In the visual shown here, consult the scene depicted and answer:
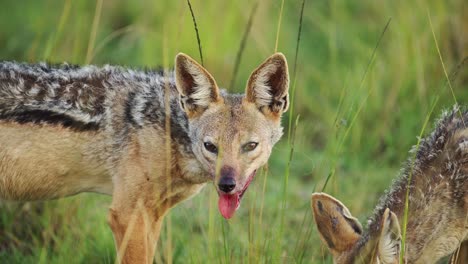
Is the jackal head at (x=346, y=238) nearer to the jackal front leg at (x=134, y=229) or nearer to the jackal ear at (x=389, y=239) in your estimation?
the jackal ear at (x=389, y=239)

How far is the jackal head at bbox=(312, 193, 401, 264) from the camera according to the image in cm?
599

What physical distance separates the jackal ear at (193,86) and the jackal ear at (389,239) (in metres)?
1.81

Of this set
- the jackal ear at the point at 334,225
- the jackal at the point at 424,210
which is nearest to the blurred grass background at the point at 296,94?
the jackal ear at the point at 334,225

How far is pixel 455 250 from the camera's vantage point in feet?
23.9

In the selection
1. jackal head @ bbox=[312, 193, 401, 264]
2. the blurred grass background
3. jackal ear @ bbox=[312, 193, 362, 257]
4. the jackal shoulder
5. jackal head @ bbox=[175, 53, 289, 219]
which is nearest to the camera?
jackal head @ bbox=[312, 193, 401, 264]

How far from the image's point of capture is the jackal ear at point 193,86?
22.7 ft

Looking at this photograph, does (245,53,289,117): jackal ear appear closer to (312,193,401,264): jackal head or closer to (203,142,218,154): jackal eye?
(203,142,218,154): jackal eye

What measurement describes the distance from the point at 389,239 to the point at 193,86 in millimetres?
1978

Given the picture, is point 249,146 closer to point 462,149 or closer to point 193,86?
point 193,86

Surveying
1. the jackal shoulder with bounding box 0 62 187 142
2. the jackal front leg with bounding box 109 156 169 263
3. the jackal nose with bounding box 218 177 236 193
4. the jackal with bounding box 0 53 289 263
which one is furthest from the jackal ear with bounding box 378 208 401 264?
the jackal shoulder with bounding box 0 62 187 142

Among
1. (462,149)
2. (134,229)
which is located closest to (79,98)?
(134,229)

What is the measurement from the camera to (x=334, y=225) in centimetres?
656

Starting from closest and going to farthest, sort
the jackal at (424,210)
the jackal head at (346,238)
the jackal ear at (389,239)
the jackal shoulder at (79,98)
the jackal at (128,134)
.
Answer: the jackal ear at (389,239) < the jackal head at (346,238) < the jackal at (424,210) < the jackal at (128,134) < the jackal shoulder at (79,98)

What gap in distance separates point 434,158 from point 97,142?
8.47 feet
